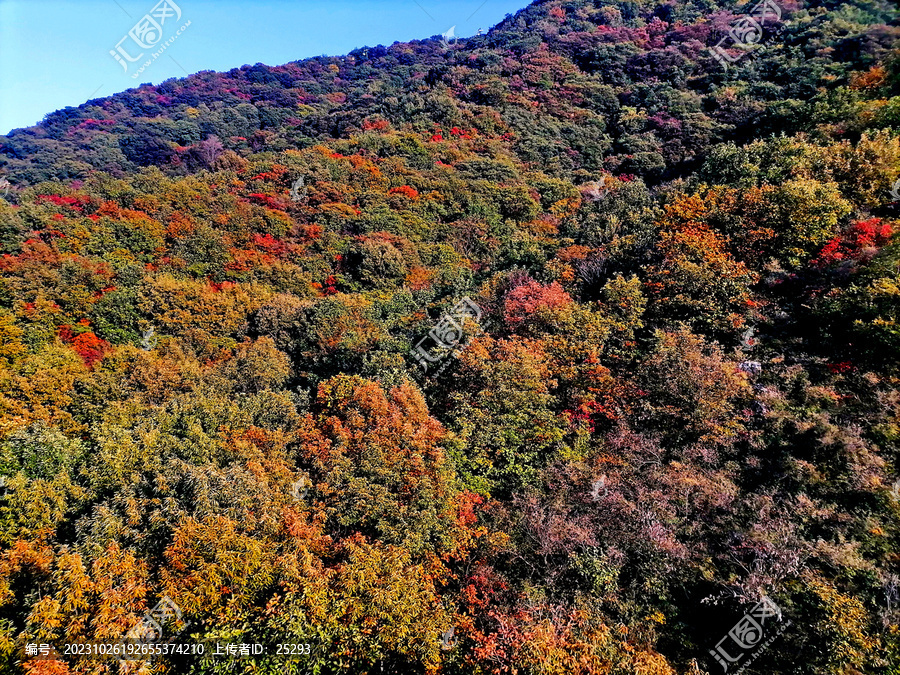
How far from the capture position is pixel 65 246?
44.2 m

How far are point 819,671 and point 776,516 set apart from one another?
5.41 m

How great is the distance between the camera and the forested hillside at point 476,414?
14125 mm

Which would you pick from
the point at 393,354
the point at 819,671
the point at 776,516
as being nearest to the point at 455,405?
the point at 393,354

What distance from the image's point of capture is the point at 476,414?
24.6m

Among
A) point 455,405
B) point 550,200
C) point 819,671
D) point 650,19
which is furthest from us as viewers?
point 650,19

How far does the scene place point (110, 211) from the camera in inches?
2019

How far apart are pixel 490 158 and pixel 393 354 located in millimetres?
46360

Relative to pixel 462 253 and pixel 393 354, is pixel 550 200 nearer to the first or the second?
pixel 462 253

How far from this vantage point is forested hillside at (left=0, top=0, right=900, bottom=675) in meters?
14.1

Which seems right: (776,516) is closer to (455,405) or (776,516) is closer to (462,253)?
(455,405)

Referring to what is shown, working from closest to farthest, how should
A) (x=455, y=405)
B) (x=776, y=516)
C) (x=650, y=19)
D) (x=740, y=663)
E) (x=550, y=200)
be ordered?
(x=740, y=663) → (x=776, y=516) → (x=455, y=405) → (x=550, y=200) → (x=650, y=19)

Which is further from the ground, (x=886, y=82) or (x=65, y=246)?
(x=65, y=246)

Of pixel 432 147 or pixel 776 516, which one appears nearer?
pixel 776 516

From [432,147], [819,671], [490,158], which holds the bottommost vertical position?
[819,671]
